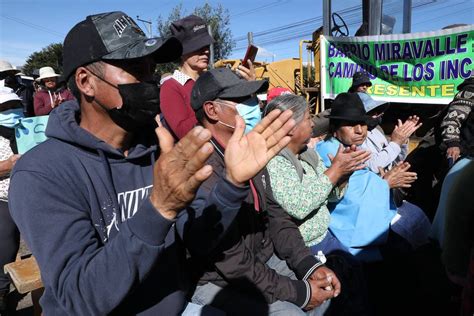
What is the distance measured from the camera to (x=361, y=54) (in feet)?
18.6

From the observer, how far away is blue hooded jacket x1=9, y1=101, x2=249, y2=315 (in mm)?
1122

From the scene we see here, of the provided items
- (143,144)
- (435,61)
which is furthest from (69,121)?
(435,61)

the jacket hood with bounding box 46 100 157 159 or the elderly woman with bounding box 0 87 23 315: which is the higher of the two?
the jacket hood with bounding box 46 100 157 159

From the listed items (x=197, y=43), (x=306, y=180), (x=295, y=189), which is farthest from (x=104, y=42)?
(x=197, y=43)

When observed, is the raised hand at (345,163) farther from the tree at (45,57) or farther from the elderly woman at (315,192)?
the tree at (45,57)

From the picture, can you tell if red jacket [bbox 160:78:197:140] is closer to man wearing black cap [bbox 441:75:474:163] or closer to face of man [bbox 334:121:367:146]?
face of man [bbox 334:121:367:146]

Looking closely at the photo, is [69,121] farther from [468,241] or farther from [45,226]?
[468,241]

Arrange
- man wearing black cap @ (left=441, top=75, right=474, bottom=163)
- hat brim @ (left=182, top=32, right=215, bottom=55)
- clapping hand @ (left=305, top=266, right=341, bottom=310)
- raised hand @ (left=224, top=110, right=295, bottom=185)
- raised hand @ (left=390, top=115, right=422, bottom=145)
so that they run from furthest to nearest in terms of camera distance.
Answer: man wearing black cap @ (left=441, top=75, right=474, bottom=163) < raised hand @ (left=390, top=115, right=422, bottom=145) < hat brim @ (left=182, top=32, right=215, bottom=55) < clapping hand @ (left=305, top=266, right=341, bottom=310) < raised hand @ (left=224, top=110, right=295, bottom=185)

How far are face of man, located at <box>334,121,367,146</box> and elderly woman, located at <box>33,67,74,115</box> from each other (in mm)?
4935

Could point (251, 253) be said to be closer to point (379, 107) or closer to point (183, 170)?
point (183, 170)

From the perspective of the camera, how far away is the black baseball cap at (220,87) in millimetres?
2322

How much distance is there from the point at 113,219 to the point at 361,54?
5151mm

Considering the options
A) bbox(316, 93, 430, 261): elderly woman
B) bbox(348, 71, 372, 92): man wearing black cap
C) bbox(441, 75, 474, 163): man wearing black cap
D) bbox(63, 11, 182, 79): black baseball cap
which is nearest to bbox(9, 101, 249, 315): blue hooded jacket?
bbox(63, 11, 182, 79): black baseball cap

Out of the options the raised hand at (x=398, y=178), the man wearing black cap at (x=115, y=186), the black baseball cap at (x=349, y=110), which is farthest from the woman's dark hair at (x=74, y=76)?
the raised hand at (x=398, y=178)
